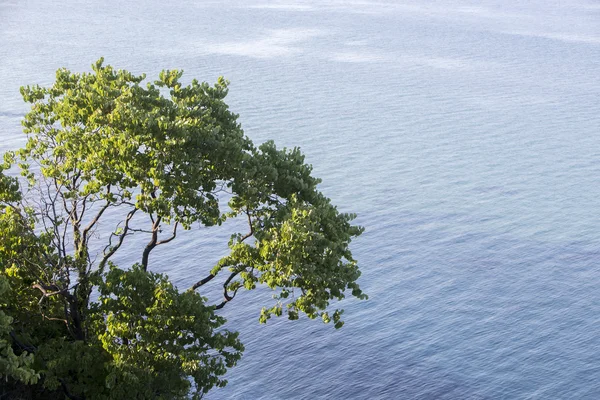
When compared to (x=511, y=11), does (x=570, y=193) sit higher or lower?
lower

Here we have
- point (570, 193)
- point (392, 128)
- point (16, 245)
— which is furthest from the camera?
point (392, 128)

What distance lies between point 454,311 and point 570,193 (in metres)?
29.7

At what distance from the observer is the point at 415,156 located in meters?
91.1

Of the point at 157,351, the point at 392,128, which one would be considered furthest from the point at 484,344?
the point at 392,128

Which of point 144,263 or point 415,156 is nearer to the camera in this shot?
point 144,263

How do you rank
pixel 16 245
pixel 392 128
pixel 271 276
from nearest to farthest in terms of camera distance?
1. pixel 271 276
2. pixel 16 245
3. pixel 392 128

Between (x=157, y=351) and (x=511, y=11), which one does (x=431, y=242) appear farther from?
(x=511, y=11)

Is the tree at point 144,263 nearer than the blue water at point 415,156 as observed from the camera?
Yes

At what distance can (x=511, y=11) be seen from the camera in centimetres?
17175

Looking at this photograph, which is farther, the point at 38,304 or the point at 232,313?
the point at 232,313

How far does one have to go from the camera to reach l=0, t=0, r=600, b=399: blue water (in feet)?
170

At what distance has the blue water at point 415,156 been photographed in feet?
170

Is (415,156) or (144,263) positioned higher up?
(144,263)

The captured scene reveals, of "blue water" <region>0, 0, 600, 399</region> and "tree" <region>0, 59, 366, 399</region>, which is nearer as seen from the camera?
"tree" <region>0, 59, 366, 399</region>
